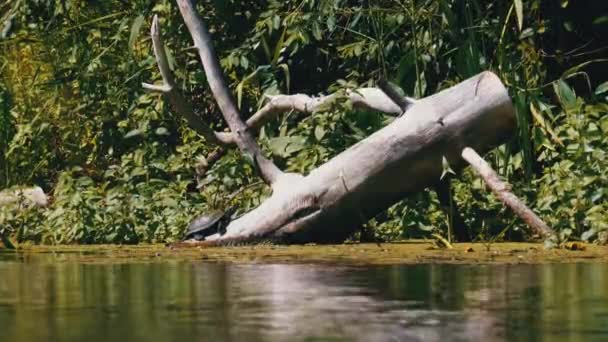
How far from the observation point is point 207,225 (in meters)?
8.20

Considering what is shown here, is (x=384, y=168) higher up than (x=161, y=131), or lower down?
lower down

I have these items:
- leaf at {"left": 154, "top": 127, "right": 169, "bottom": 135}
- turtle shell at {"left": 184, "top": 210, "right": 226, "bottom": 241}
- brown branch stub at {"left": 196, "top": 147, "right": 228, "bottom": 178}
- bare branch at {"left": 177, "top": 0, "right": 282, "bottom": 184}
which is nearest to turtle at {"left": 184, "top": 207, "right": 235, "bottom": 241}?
turtle shell at {"left": 184, "top": 210, "right": 226, "bottom": 241}

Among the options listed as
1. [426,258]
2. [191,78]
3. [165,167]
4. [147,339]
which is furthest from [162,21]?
[147,339]

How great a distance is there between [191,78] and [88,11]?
120 cm

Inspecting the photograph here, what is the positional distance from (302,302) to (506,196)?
124 inches

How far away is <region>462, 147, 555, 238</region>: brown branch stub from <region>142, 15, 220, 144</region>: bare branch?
71.0 inches

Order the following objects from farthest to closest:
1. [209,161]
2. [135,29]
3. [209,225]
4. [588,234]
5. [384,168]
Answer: [209,161] → [135,29] → [209,225] → [384,168] → [588,234]

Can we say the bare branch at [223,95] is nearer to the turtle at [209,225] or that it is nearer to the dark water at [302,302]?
the turtle at [209,225]

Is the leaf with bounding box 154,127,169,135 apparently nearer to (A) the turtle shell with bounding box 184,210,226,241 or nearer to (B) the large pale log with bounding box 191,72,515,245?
(A) the turtle shell with bounding box 184,210,226,241

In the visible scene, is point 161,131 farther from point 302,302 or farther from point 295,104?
point 302,302

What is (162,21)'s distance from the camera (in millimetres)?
10367

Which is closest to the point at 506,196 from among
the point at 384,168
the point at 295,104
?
the point at 384,168

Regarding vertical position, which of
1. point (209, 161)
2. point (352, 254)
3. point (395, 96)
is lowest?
point (352, 254)

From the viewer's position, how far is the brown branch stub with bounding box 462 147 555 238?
7508mm
